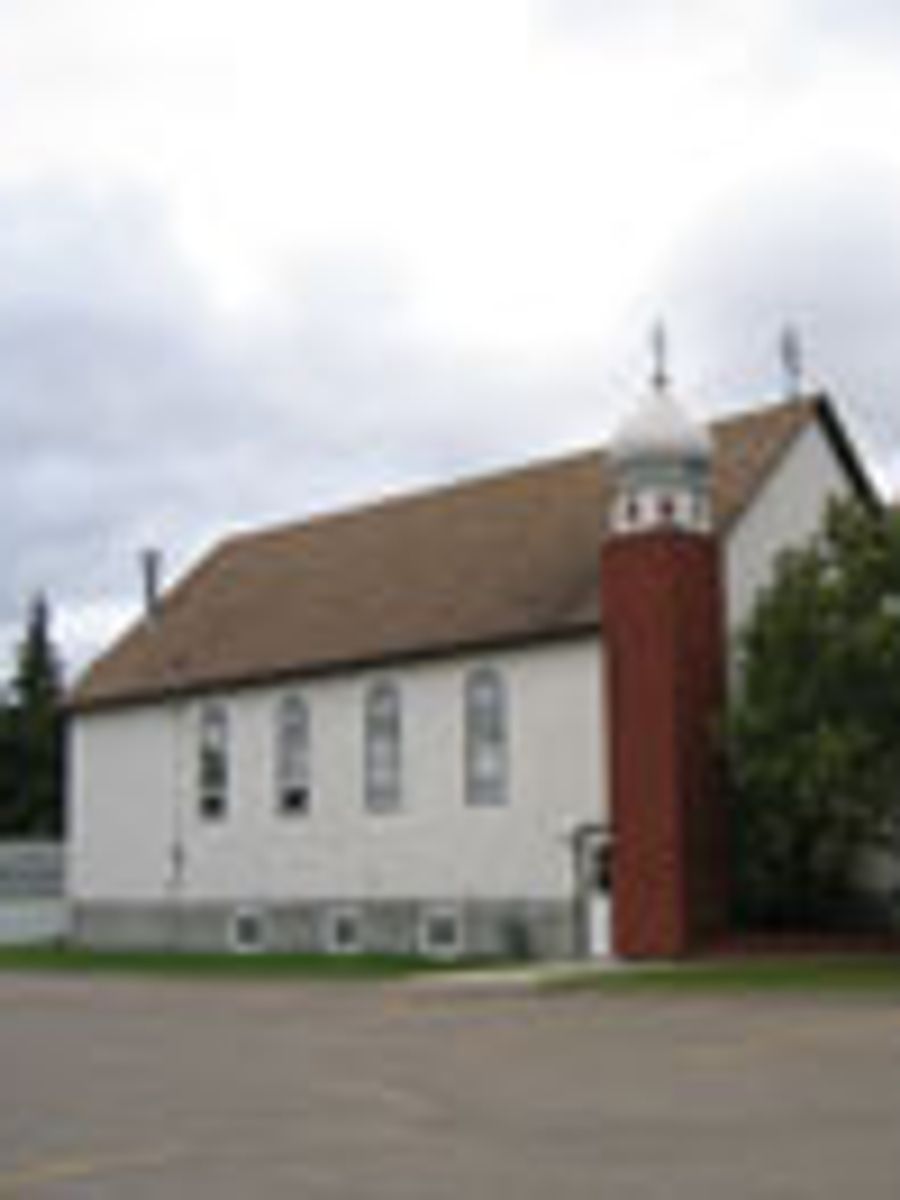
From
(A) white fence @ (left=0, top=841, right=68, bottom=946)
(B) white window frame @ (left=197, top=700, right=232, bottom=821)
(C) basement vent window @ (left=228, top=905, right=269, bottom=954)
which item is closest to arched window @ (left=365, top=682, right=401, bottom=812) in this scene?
(C) basement vent window @ (left=228, top=905, right=269, bottom=954)

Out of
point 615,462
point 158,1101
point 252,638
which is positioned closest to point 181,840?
point 252,638

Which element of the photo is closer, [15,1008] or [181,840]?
[15,1008]

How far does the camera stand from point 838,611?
32312mm

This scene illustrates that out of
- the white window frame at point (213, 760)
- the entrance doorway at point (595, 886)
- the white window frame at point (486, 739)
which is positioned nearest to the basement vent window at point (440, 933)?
the white window frame at point (486, 739)

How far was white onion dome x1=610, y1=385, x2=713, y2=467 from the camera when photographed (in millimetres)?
37062

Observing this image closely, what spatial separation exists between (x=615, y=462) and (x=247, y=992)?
1234 cm

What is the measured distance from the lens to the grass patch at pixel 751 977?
2881 cm

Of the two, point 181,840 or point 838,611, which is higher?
point 838,611

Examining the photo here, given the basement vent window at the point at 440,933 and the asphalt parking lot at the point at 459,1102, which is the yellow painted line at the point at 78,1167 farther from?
the basement vent window at the point at 440,933

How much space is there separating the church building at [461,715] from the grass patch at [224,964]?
1.25 m

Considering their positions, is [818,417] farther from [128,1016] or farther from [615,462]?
[128,1016]

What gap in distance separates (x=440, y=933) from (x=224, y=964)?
4.16 m

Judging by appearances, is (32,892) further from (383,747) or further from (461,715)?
(461,715)

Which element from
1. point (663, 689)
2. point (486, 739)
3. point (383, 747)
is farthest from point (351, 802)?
point (663, 689)
